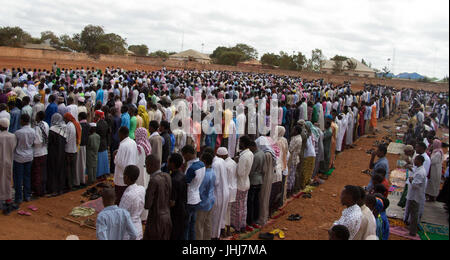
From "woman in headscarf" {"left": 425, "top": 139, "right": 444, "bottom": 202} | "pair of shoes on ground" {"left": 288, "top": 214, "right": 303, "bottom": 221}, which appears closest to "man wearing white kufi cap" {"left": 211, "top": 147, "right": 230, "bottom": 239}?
"pair of shoes on ground" {"left": 288, "top": 214, "right": 303, "bottom": 221}

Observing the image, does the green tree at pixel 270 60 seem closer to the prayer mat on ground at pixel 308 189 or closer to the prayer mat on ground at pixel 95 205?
the prayer mat on ground at pixel 308 189

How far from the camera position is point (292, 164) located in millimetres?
7598

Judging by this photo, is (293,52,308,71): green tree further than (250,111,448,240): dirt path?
Yes

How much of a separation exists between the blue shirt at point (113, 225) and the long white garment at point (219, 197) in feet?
6.02

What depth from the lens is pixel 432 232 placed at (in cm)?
654

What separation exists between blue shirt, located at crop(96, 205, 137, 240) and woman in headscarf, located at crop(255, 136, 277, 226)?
2.97m

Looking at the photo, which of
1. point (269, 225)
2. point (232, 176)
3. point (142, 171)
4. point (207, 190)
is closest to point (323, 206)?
point (269, 225)

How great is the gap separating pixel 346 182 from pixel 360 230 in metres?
5.71

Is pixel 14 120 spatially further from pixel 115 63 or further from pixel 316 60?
pixel 316 60

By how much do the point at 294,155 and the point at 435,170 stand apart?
9.73 feet

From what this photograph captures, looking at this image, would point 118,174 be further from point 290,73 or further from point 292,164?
point 290,73

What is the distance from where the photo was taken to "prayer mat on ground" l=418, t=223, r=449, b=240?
6.35 m

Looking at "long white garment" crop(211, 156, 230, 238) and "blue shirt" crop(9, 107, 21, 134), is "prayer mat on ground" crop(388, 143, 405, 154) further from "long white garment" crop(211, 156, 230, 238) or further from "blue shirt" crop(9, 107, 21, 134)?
"blue shirt" crop(9, 107, 21, 134)
